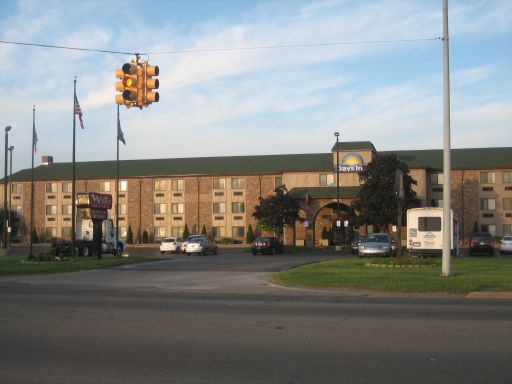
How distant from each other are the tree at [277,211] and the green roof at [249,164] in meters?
8.46

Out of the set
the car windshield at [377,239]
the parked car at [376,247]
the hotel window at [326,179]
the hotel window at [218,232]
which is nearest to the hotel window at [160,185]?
the hotel window at [218,232]

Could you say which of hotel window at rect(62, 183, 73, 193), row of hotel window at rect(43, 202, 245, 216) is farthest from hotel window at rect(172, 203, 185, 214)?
hotel window at rect(62, 183, 73, 193)

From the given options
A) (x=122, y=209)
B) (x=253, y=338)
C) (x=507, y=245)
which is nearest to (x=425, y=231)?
(x=507, y=245)

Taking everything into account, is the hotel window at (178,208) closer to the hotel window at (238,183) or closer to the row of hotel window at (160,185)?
the row of hotel window at (160,185)

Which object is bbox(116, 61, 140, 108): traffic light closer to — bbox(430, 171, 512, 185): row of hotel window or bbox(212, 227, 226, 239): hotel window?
bbox(212, 227, 226, 239): hotel window

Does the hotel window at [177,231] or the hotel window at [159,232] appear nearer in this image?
the hotel window at [177,231]

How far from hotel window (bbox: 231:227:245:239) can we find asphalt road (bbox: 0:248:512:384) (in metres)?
53.1

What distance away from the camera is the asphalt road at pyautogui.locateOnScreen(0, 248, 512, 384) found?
789cm

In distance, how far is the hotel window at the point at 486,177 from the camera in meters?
67.2

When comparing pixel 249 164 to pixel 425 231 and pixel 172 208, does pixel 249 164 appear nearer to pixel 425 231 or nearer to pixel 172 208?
pixel 172 208

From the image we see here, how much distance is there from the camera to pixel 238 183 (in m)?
72.1

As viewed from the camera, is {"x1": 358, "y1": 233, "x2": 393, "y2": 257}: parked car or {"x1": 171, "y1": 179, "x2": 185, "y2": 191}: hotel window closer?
{"x1": 358, "y1": 233, "x2": 393, "y2": 257}: parked car

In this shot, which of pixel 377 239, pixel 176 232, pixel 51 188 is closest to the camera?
pixel 377 239

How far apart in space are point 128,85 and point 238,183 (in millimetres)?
56482
